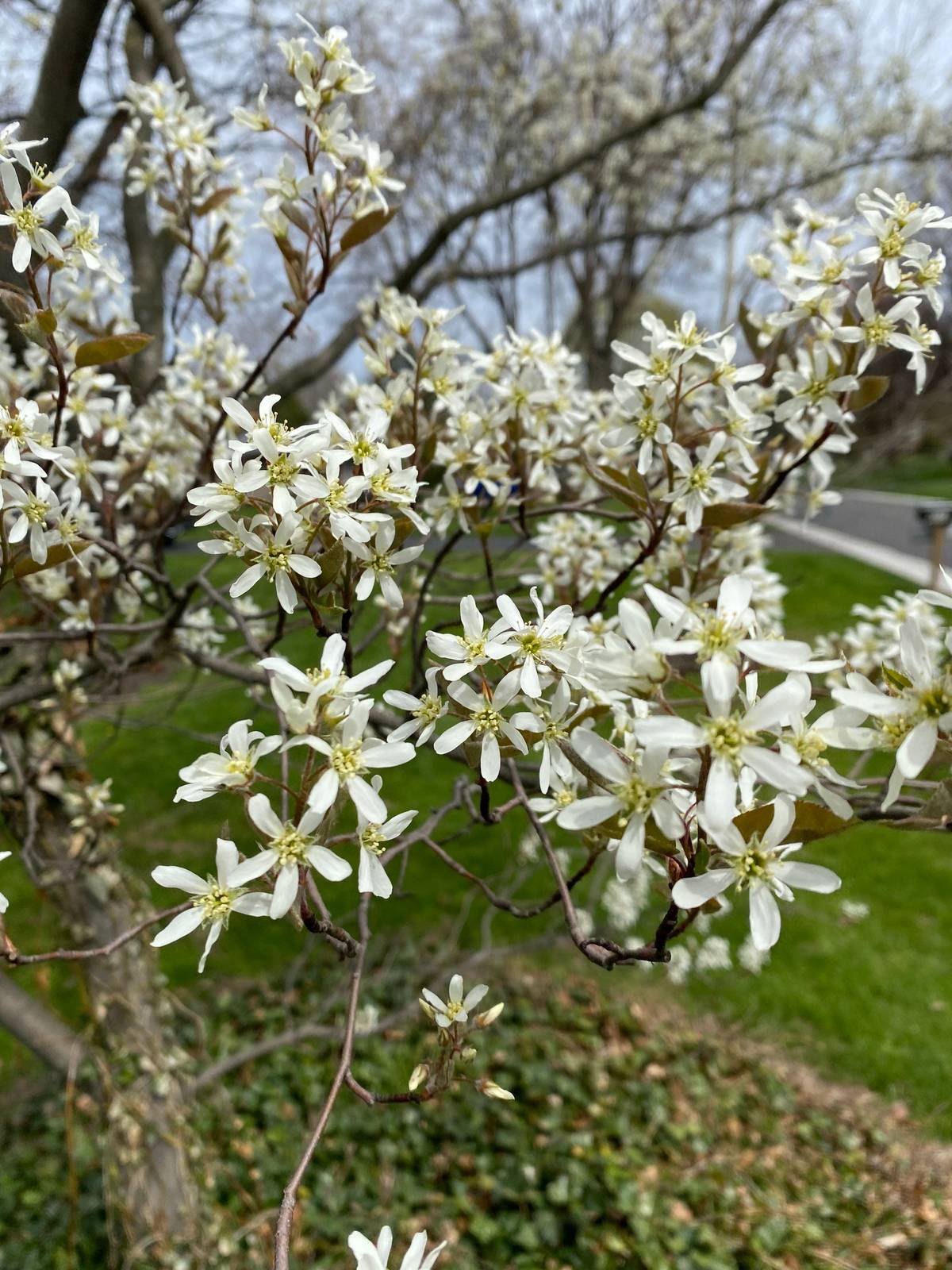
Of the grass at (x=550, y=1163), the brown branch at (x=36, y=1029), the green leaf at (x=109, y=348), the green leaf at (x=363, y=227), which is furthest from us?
the grass at (x=550, y=1163)

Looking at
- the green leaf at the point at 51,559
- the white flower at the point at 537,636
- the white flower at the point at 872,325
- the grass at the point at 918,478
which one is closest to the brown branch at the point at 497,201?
the green leaf at the point at 51,559

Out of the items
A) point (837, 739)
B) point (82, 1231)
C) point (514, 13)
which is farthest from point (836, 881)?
point (514, 13)

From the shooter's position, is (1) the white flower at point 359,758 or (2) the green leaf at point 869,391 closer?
(1) the white flower at point 359,758

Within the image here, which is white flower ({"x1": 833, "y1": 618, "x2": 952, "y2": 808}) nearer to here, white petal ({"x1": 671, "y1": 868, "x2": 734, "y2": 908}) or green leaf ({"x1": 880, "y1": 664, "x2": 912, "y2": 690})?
green leaf ({"x1": 880, "y1": 664, "x2": 912, "y2": 690})

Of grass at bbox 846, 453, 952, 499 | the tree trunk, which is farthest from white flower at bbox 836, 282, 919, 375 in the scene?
grass at bbox 846, 453, 952, 499

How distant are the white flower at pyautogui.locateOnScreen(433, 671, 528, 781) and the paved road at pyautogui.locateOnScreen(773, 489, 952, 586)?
7.96 metres

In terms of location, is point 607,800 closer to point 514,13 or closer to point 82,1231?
point 82,1231

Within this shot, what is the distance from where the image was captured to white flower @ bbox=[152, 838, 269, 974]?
81cm

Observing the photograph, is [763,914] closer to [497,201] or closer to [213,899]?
[213,899]

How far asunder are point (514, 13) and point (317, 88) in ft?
27.3

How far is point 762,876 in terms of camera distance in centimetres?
79

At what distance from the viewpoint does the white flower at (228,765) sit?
31.8 inches

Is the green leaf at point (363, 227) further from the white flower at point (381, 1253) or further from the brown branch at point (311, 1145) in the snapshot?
the white flower at point (381, 1253)

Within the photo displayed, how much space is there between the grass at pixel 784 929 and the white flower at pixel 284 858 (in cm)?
224
